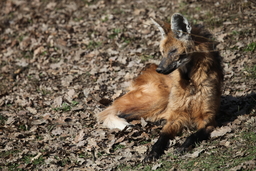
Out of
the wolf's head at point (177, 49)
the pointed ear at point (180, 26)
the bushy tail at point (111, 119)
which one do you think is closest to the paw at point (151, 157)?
the bushy tail at point (111, 119)

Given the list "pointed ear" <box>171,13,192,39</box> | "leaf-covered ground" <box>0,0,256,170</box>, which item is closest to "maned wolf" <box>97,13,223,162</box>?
"pointed ear" <box>171,13,192,39</box>

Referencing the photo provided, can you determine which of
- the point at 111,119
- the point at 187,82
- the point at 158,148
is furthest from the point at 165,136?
the point at 111,119

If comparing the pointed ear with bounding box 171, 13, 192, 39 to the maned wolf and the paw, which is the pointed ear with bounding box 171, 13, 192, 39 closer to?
the maned wolf

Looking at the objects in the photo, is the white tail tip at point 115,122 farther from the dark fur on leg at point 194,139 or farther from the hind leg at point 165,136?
the dark fur on leg at point 194,139

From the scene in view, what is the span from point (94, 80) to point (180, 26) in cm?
269

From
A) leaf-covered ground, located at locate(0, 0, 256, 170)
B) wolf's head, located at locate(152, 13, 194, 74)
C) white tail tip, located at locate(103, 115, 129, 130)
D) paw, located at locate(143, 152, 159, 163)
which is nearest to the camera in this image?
paw, located at locate(143, 152, 159, 163)

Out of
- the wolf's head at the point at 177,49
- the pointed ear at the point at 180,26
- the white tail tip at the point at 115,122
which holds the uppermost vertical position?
the pointed ear at the point at 180,26

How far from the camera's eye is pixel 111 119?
196 inches

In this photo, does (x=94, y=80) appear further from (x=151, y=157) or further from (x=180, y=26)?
(x=151, y=157)

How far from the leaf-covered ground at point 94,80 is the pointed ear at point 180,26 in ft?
4.57

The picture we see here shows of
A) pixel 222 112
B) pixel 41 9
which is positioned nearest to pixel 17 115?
pixel 222 112

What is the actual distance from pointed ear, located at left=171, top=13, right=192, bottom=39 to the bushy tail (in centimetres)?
158

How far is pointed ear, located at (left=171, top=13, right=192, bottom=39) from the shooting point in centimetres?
412

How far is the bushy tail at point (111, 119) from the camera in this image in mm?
4844
